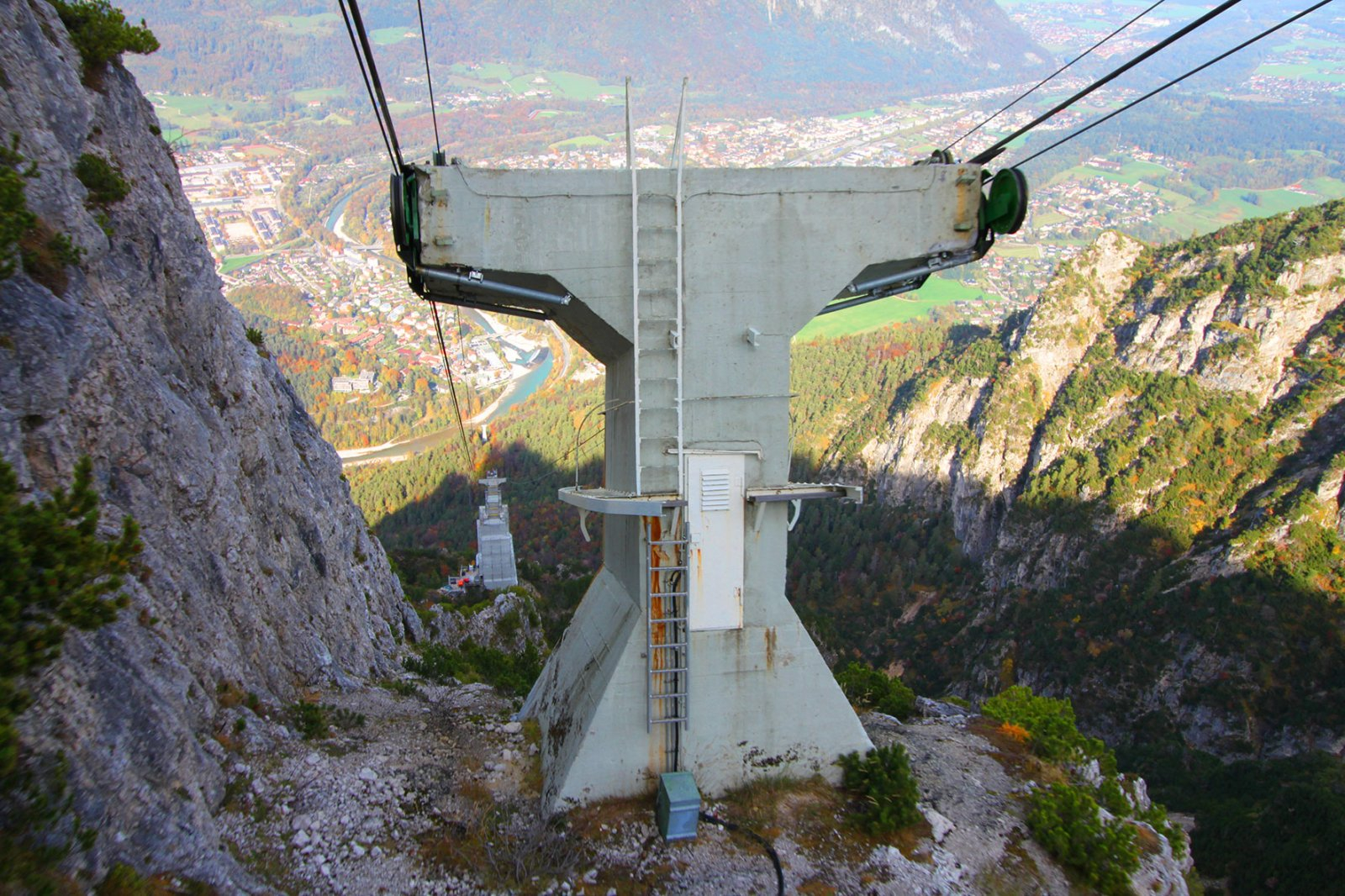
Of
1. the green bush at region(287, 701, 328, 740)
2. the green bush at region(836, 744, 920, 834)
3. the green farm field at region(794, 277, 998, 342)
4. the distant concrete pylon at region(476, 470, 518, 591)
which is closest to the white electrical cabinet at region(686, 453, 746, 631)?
the green bush at region(836, 744, 920, 834)

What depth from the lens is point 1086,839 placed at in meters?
8.91

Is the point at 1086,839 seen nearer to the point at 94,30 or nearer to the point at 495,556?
the point at 94,30

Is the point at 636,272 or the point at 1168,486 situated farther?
the point at 1168,486

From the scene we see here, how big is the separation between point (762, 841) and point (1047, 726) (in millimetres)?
5854

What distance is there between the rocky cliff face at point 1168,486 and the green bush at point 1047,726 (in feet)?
101

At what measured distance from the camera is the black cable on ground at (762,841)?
8.02m

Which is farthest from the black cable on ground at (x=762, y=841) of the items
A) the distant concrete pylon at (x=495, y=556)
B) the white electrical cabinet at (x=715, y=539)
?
the distant concrete pylon at (x=495, y=556)

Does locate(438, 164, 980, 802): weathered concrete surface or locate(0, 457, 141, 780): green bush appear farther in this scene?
locate(438, 164, 980, 802): weathered concrete surface

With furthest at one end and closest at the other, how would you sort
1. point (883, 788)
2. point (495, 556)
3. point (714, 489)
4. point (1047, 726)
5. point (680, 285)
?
point (495, 556) → point (1047, 726) → point (883, 788) → point (714, 489) → point (680, 285)

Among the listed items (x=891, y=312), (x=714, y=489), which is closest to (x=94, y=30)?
(x=714, y=489)

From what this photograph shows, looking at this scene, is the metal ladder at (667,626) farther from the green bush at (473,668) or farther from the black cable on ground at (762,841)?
the green bush at (473,668)

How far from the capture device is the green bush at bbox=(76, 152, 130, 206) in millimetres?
10680

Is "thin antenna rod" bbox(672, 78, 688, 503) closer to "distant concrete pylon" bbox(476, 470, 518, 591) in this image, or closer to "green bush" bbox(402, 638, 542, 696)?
"green bush" bbox(402, 638, 542, 696)

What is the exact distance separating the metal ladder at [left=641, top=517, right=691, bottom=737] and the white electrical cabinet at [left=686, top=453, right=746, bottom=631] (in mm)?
134
